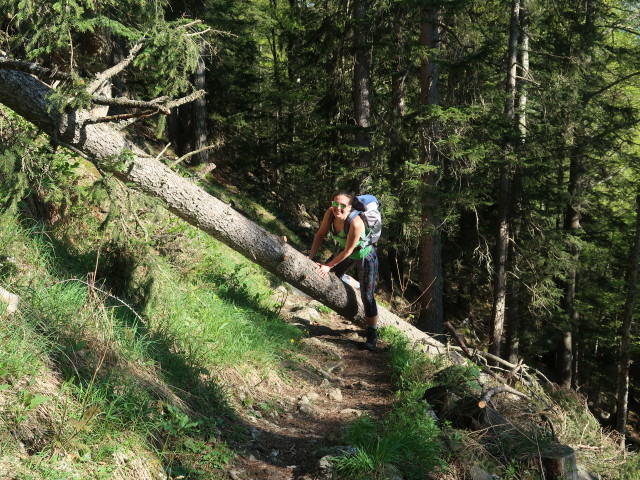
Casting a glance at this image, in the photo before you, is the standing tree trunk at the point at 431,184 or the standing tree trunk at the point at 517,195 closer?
the standing tree trunk at the point at 431,184

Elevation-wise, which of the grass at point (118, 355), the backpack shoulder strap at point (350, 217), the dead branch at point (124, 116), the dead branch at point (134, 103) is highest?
the dead branch at point (134, 103)

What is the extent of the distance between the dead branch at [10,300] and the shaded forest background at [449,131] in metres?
2.93

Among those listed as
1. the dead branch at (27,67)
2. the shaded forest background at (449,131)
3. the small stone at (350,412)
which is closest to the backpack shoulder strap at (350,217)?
the shaded forest background at (449,131)

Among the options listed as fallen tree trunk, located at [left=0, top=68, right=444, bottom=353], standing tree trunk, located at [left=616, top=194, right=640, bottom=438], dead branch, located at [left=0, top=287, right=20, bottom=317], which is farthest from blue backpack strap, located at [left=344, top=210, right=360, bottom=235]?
standing tree trunk, located at [left=616, top=194, right=640, bottom=438]

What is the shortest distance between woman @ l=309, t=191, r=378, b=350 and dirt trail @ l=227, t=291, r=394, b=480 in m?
0.52

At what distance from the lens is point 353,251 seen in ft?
23.5

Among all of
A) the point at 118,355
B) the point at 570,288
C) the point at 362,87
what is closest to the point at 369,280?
the point at 118,355

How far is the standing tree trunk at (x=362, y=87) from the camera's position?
1173 cm

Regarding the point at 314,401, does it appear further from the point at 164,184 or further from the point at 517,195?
the point at 517,195

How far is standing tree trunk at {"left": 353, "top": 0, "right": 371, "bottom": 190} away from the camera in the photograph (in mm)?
11734

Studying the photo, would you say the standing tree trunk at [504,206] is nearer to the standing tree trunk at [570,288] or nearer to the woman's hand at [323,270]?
the standing tree trunk at [570,288]

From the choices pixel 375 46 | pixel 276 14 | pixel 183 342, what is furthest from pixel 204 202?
pixel 276 14

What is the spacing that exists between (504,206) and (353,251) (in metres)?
6.76

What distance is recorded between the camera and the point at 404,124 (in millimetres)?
10969
